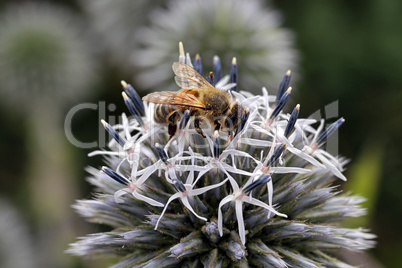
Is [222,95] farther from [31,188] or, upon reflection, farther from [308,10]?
[31,188]

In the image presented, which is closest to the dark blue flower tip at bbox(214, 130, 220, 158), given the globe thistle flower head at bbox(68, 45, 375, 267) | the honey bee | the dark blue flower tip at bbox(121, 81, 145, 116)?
the globe thistle flower head at bbox(68, 45, 375, 267)

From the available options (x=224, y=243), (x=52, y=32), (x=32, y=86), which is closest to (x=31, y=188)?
(x=32, y=86)

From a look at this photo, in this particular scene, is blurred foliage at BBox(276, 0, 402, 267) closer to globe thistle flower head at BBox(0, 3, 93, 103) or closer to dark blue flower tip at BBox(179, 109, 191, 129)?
globe thistle flower head at BBox(0, 3, 93, 103)

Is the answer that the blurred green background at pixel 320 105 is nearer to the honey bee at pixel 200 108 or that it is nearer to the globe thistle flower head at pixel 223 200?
the globe thistle flower head at pixel 223 200

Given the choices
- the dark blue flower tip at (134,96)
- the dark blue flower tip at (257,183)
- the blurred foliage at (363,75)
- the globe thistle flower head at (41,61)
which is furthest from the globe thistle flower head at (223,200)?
the globe thistle flower head at (41,61)

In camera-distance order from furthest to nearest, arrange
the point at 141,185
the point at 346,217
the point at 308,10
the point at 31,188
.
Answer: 1. the point at 31,188
2. the point at 308,10
3. the point at 346,217
4. the point at 141,185

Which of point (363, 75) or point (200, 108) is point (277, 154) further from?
point (363, 75)
